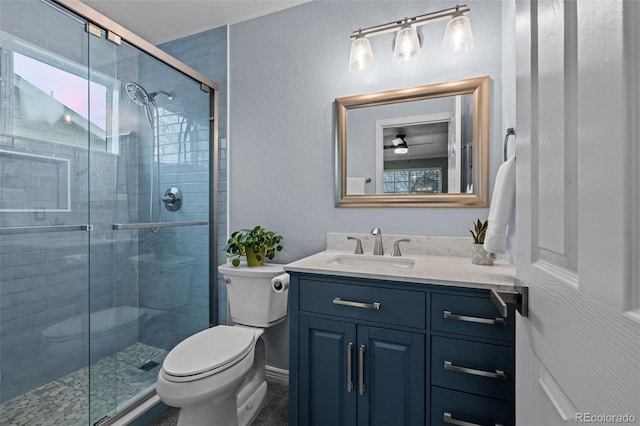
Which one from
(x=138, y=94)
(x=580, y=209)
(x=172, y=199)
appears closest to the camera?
(x=580, y=209)

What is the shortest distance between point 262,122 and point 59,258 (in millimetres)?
1423

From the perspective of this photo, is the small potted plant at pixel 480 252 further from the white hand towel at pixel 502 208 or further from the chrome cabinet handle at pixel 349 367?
the chrome cabinet handle at pixel 349 367

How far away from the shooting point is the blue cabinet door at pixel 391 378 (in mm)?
1151

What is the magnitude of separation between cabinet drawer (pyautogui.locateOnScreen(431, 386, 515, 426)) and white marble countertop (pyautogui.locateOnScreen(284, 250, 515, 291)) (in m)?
0.41

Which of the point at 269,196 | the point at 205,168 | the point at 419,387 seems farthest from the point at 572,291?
the point at 205,168

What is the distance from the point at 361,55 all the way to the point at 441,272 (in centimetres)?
131

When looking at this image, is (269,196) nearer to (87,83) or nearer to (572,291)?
(87,83)

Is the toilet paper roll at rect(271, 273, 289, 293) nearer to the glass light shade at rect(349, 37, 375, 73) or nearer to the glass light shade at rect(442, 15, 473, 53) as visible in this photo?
the glass light shade at rect(349, 37, 375, 73)

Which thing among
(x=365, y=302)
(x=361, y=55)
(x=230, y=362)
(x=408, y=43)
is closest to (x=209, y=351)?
(x=230, y=362)

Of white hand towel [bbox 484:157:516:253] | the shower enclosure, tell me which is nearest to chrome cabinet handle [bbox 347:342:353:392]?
white hand towel [bbox 484:157:516:253]

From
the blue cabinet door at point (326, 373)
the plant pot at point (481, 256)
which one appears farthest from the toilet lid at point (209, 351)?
the plant pot at point (481, 256)

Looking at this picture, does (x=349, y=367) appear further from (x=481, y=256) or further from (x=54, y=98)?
(x=54, y=98)

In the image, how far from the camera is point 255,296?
179cm

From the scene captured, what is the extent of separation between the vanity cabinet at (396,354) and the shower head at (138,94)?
1494 millimetres
